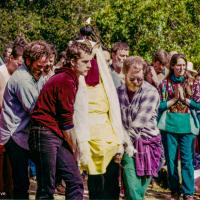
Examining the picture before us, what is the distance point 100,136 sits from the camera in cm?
688

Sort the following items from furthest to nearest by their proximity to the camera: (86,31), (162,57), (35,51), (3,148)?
(162,57) < (86,31) < (3,148) < (35,51)

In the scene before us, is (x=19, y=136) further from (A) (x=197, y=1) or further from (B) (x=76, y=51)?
(A) (x=197, y=1)

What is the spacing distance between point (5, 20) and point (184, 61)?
33213 mm

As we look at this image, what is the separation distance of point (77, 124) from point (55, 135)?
360 millimetres

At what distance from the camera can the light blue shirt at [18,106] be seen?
660 cm

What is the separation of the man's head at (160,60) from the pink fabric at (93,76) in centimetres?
293

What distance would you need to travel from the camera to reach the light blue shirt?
21.6 feet

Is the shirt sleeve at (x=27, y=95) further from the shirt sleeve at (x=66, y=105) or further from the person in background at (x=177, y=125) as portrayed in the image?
the person in background at (x=177, y=125)

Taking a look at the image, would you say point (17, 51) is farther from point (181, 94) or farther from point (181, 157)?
point (181, 157)

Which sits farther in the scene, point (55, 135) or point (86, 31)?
point (86, 31)

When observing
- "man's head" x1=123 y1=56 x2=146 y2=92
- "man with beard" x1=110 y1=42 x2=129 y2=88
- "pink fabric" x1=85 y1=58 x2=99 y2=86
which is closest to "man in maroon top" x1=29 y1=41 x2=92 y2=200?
"pink fabric" x1=85 y1=58 x2=99 y2=86

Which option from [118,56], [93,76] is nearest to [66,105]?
[93,76]

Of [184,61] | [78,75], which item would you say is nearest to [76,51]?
[78,75]

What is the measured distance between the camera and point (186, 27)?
91.3ft
